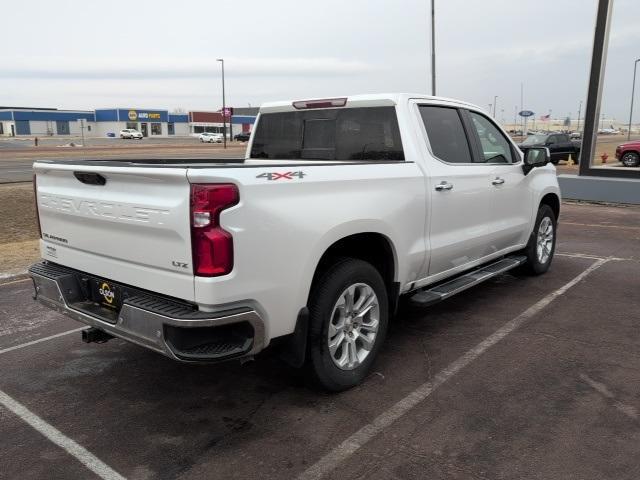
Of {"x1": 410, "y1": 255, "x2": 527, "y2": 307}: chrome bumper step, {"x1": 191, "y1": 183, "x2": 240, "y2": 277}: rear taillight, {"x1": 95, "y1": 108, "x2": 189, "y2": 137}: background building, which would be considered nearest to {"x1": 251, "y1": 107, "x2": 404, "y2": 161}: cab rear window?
{"x1": 410, "y1": 255, "x2": 527, "y2": 307}: chrome bumper step

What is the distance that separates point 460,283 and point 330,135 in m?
1.68

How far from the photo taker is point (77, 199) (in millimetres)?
3572

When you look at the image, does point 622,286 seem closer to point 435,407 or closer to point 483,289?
point 483,289

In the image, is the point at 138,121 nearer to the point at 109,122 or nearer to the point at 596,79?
the point at 109,122

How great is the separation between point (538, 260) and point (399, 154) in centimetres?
302

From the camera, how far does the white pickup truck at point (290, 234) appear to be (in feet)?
9.78

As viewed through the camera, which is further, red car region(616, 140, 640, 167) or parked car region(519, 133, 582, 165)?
parked car region(519, 133, 582, 165)

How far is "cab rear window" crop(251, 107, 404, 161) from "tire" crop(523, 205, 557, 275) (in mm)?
2625

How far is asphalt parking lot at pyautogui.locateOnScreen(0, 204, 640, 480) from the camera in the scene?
9.90ft

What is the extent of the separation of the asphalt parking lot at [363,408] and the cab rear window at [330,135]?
1617 mm

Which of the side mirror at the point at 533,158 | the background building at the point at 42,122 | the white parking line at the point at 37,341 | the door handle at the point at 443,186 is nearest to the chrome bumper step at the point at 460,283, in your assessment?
the door handle at the point at 443,186

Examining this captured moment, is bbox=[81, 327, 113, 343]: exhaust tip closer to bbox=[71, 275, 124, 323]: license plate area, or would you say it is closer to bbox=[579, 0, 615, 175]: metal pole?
bbox=[71, 275, 124, 323]: license plate area

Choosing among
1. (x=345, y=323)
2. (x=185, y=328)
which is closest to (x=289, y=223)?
(x=185, y=328)

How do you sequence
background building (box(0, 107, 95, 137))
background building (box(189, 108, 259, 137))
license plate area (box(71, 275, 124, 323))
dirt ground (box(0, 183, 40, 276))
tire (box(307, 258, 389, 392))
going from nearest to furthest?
license plate area (box(71, 275, 124, 323))
tire (box(307, 258, 389, 392))
dirt ground (box(0, 183, 40, 276))
background building (box(0, 107, 95, 137))
background building (box(189, 108, 259, 137))
